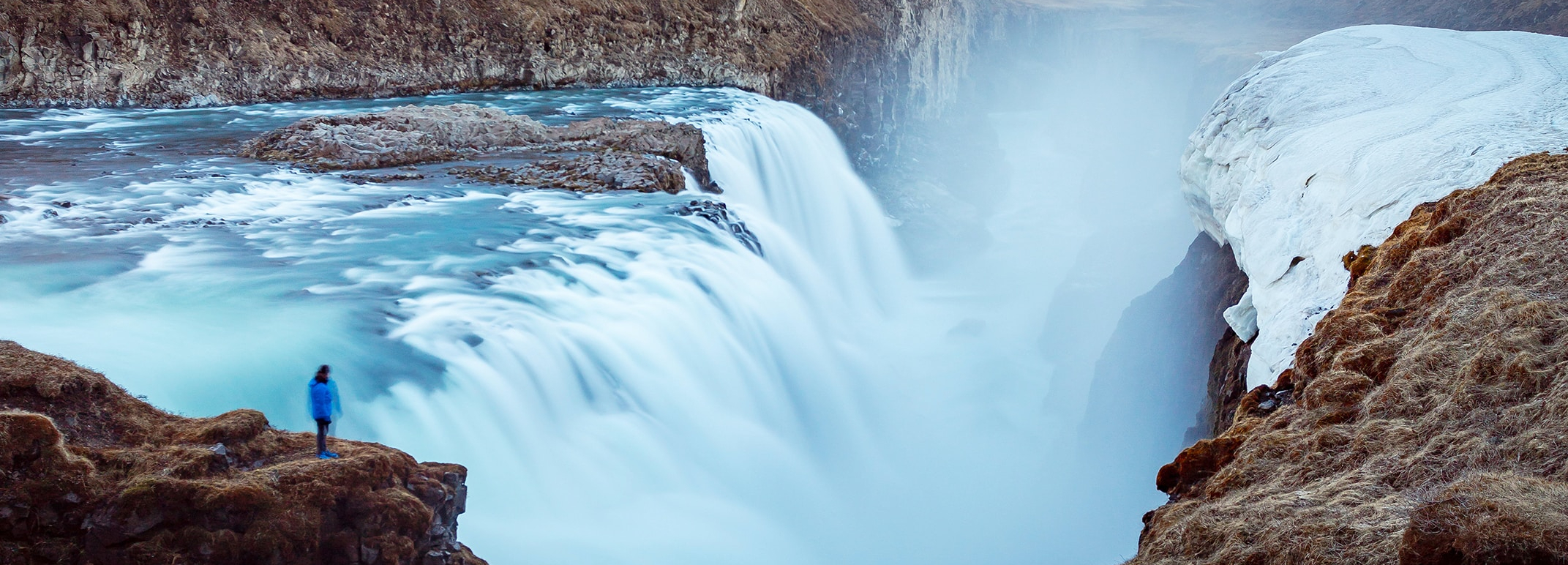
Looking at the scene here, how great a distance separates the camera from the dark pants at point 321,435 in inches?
177

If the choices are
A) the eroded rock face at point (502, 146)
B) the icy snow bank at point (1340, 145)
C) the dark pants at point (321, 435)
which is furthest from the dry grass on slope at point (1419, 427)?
the eroded rock face at point (502, 146)

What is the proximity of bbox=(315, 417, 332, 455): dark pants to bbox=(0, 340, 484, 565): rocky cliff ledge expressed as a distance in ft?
0.20

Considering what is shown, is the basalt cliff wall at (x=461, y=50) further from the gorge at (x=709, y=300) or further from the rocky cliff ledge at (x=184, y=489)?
the rocky cliff ledge at (x=184, y=489)

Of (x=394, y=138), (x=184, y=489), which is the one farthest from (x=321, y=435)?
(x=394, y=138)

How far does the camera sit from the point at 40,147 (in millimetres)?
11781

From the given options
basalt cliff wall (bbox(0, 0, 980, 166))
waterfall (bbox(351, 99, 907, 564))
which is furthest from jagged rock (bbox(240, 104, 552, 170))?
basalt cliff wall (bbox(0, 0, 980, 166))

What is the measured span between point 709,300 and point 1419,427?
20.9 ft

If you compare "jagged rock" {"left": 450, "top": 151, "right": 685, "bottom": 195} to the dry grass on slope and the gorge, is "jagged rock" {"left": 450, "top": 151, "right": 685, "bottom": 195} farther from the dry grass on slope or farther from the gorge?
the dry grass on slope

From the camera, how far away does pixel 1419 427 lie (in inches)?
171

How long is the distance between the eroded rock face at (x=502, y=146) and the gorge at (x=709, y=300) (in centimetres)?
7

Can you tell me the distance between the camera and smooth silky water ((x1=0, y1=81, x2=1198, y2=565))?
21.1 feet

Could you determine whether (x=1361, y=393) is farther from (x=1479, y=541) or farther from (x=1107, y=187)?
(x=1107, y=187)

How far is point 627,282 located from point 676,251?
125 centimetres

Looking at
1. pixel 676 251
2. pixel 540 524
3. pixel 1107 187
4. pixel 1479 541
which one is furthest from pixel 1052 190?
pixel 1479 541
